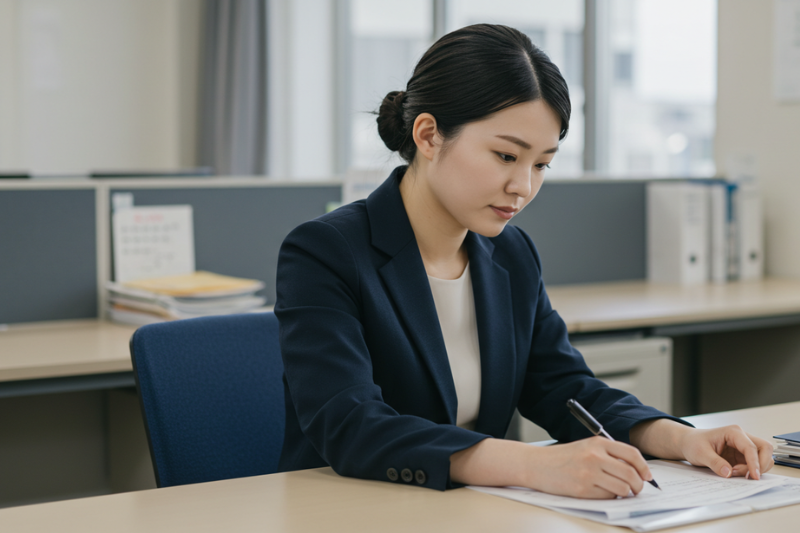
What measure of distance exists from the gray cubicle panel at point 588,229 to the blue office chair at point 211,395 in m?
1.42

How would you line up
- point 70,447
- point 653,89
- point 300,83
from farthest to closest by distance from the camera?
point 300,83
point 653,89
point 70,447

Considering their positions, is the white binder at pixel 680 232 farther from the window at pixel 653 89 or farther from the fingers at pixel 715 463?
the fingers at pixel 715 463

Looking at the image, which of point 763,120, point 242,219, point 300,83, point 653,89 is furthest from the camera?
point 300,83

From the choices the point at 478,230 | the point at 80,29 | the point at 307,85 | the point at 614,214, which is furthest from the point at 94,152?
the point at 478,230

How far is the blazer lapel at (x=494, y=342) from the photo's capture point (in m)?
1.21

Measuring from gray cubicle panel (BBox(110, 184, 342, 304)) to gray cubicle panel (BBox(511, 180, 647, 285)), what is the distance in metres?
0.71

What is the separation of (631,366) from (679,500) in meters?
1.26

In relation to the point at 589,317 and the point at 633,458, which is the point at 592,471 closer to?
the point at 633,458

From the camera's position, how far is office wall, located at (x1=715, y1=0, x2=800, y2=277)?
2811 mm

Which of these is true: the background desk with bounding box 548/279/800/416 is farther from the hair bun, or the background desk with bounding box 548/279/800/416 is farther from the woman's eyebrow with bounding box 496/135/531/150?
the woman's eyebrow with bounding box 496/135/531/150

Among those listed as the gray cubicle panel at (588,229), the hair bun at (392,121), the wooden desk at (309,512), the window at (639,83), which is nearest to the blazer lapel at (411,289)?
the hair bun at (392,121)

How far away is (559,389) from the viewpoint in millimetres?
1257

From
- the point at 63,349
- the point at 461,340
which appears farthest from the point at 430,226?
the point at 63,349

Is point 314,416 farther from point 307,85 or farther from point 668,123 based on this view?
point 307,85
